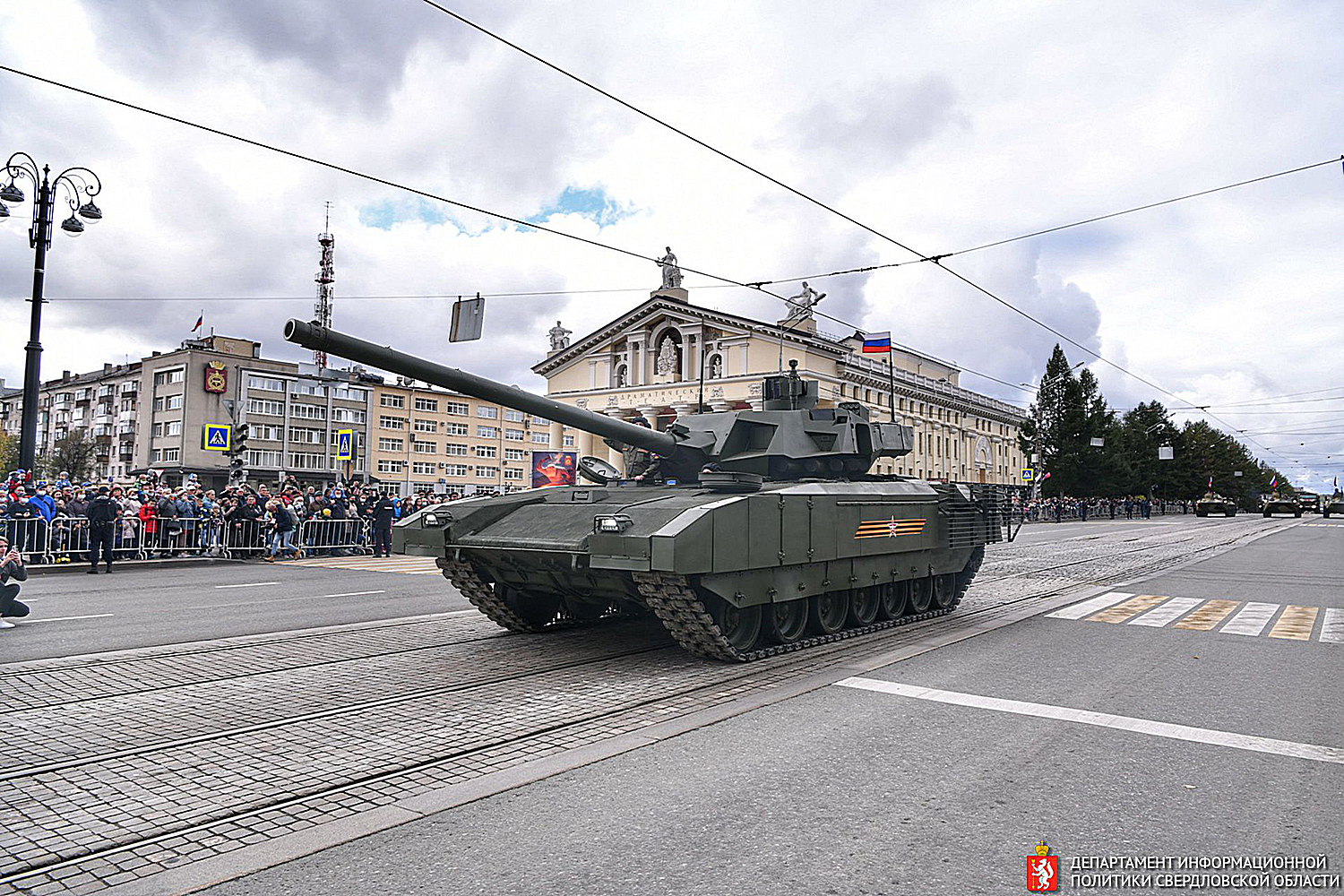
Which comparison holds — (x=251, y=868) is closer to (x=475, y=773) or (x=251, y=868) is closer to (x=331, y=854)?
(x=331, y=854)

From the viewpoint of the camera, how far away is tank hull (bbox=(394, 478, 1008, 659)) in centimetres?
760

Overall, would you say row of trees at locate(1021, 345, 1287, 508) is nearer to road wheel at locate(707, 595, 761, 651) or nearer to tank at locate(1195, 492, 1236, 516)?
tank at locate(1195, 492, 1236, 516)

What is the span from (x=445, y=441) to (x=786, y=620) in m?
74.6

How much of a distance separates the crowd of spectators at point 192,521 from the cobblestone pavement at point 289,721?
25.3ft

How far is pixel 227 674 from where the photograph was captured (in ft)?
25.0

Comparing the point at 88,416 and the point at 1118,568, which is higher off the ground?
the point at 88,416

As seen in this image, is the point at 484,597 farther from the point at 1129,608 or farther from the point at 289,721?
the point at 1129,608

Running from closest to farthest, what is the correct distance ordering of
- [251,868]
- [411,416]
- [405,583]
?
[251,868], [405,583], [411,416]

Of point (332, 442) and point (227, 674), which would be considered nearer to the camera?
point (227, 674)

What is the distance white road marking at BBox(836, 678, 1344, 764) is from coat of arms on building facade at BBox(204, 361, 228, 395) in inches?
2561

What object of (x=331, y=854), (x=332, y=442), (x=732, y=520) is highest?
(x=332, y=442)

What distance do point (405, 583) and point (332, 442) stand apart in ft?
200

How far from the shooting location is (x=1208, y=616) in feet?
40.0

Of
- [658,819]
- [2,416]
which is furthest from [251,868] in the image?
[2,416]
